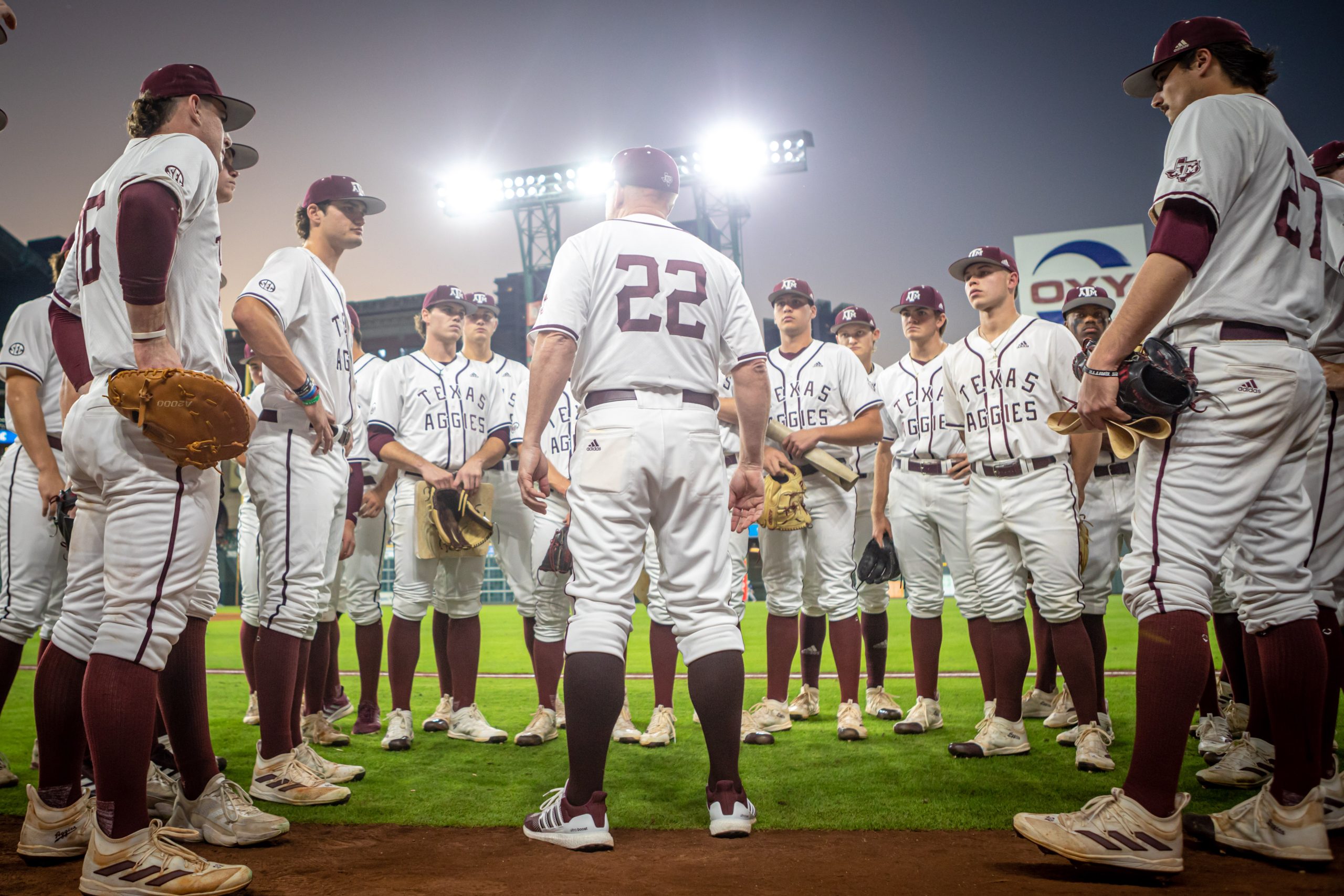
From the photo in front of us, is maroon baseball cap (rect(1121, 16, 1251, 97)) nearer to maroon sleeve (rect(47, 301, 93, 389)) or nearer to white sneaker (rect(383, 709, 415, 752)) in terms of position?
maroon sleeve (rect(47, 301, 93, 389))

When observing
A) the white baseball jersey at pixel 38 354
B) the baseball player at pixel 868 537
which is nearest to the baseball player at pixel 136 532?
the white baseball jersey at pixel 38 354

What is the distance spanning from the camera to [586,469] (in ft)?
9.19

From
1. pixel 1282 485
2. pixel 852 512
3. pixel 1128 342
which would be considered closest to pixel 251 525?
pixel 852 512

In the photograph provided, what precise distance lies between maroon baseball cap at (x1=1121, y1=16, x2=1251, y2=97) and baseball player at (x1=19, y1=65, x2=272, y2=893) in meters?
3.01

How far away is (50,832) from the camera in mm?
2543

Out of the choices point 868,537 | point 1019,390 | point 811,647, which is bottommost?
point 811,647

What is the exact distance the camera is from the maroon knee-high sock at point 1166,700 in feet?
7.32

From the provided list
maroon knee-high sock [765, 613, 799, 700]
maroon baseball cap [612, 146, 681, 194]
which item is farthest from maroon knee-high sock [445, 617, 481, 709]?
maroon baseball cap [612, 146, 681, 194]

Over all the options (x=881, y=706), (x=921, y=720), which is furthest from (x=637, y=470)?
(x=881, y=706)

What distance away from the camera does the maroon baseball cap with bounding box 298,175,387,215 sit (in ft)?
13.1

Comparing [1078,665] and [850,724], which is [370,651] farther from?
[1078,665]

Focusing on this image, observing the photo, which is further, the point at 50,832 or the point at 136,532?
the point at 50,832

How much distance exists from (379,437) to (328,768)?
2011 mm

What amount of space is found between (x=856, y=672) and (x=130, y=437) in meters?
3.65
